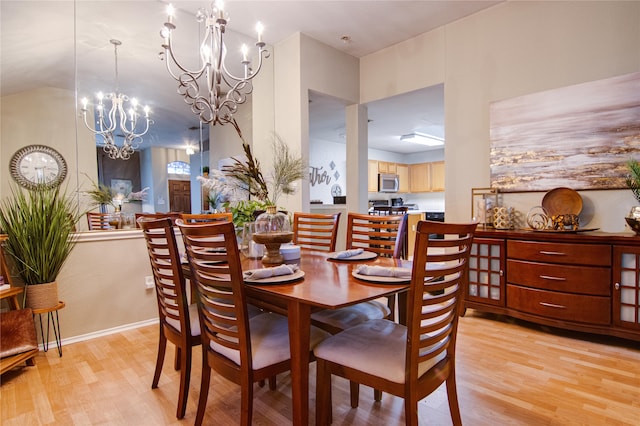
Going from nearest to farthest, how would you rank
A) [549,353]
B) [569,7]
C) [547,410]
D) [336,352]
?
[336,352] < [547,410] < [549,353] < [569,7]

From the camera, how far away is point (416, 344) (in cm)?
118

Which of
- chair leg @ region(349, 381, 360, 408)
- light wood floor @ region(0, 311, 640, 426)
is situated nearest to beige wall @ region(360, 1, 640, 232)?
light wood floor @ region(0, 311, 640, 426)

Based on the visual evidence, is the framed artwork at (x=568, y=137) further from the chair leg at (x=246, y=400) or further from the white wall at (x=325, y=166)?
the white wall at (x=325, y=166)

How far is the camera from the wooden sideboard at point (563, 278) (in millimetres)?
2387

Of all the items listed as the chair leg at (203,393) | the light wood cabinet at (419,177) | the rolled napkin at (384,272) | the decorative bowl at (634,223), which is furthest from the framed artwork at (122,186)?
the light wood cabinet at (419,177)

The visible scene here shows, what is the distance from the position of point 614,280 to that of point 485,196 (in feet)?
3.91

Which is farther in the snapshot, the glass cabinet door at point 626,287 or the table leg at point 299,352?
the glass cabinet door at point 626,287

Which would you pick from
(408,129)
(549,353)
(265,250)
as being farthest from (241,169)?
(408,129)

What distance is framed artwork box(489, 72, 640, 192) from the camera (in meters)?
2.67

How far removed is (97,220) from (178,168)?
0.88 meters

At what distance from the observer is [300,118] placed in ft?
12.5

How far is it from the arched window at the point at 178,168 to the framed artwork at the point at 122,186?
41 cm

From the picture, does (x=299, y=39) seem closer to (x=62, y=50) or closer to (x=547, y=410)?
(x=62, y=50)

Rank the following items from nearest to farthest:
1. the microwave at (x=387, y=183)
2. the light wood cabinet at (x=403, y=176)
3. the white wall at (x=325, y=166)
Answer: the white wall at (x=325, y=166) → the microwave at (x=387, y=183) → the light wood cabinet at (x=403, y=176)
